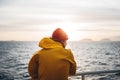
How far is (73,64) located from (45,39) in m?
0.48

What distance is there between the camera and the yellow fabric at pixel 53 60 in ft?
10.5

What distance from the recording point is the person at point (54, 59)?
3.20m

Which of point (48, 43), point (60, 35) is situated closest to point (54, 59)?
point (48, 43)

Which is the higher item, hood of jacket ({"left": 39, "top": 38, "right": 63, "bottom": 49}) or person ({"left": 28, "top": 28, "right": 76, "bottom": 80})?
hood of jacket ({"left": 39, "top": 38, "right": 63, "bottom": 49})

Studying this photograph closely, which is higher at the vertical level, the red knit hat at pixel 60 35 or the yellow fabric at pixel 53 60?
the red knit hat at pixel 60 35

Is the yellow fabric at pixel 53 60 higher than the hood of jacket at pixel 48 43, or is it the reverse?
the hood of jacket at pixel 48 43

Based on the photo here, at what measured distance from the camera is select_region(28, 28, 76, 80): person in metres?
3.20

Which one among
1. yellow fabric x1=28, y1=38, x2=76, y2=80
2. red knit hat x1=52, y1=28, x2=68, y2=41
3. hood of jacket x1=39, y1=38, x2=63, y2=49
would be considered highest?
red knit hat x1=52, y1=28, x2=68, y2=41

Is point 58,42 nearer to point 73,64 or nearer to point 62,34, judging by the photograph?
point 62,34

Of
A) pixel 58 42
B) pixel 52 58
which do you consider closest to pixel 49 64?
pixel 52 58

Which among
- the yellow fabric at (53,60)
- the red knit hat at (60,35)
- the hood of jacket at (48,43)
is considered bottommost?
the yellow fabric at (53,60)

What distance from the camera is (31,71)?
342cm

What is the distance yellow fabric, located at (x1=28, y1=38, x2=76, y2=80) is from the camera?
320 centimetres

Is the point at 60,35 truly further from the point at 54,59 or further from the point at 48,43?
the point at 54,59
